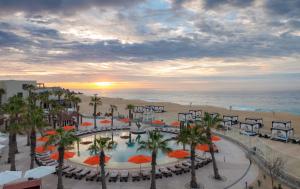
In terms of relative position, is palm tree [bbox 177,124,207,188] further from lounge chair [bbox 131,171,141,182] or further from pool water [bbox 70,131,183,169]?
pool water [bbox 70,131,183,169]

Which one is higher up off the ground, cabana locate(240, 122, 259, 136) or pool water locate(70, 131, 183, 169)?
cabana locate(240, 122, 259, 136)

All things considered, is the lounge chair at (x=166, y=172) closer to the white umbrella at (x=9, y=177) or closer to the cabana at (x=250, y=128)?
the white umbrella at (x=9, y=177)

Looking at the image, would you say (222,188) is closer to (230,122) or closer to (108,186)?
(108,186)

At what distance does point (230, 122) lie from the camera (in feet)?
166

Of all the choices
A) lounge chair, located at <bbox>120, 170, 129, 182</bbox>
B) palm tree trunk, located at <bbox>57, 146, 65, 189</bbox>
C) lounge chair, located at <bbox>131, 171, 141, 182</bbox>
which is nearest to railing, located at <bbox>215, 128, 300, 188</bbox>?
lounge chair, located at <bbox>131, 171, 141, 182</bbox>

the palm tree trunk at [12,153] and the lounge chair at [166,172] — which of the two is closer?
the lounge chair at [166,172]

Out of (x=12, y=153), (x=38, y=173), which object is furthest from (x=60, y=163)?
(x=12, y=153)

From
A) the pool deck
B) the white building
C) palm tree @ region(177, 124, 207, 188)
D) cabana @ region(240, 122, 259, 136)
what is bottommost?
the pool deck

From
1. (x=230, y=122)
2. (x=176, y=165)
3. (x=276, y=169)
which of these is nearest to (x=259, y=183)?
(x=276, y=169)

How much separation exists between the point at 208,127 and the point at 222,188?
5834 millimetres

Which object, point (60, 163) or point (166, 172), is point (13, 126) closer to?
point (60, 163)

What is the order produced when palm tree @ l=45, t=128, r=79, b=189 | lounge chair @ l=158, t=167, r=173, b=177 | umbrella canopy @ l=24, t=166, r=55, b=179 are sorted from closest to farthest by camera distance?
umbrella canopy @ l=24, t=166, r=55, b=179 < palm tree @ l=45, t=128, r=79, b=189 < lounge chair @ l=158, t=167, r=173, b=177

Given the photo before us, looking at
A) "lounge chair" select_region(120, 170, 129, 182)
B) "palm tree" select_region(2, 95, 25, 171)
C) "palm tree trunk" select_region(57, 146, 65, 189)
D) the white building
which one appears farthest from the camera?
the white building

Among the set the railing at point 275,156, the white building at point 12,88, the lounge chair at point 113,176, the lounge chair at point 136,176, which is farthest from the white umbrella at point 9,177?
the white building at point 12,88
